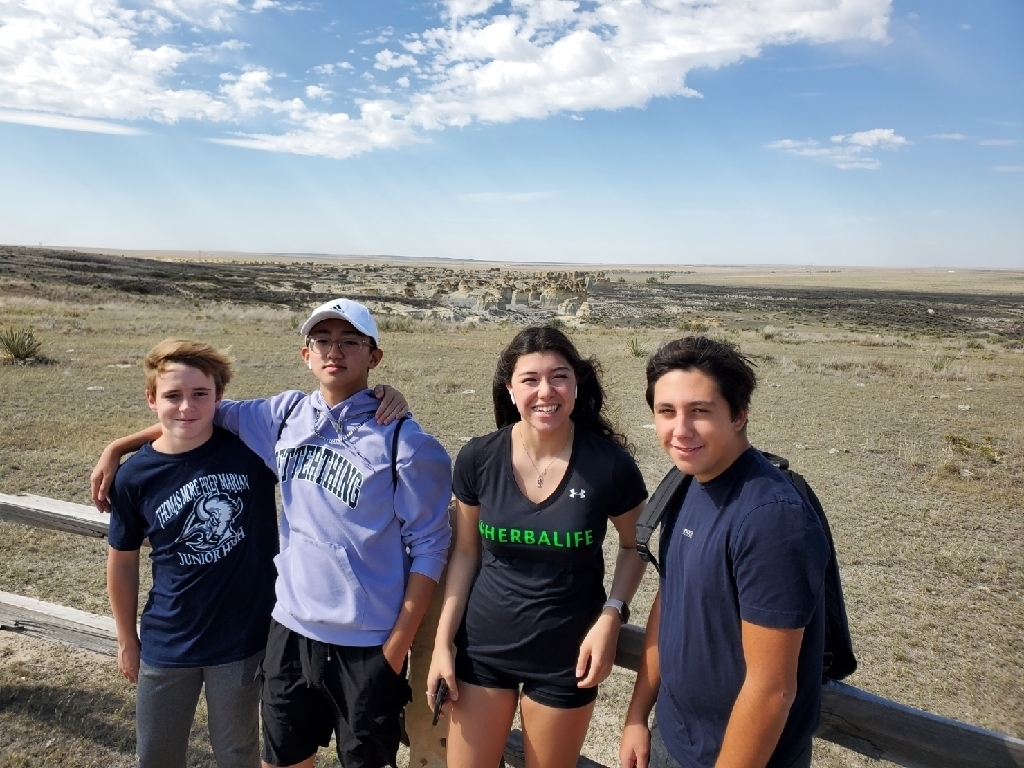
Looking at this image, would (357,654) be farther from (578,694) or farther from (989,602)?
(989,602)

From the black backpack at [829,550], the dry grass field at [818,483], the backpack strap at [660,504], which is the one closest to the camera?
the black backpack at [829,550]

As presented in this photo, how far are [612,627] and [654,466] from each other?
660 cm

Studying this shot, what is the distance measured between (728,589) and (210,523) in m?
1.73

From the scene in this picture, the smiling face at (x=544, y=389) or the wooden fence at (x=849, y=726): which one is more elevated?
the smiling face at (x=544, y=389)

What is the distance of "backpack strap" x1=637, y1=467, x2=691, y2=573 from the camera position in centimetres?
185

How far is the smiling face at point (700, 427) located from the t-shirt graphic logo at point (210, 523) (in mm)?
1542

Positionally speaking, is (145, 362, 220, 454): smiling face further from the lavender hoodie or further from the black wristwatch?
the black wristwatch

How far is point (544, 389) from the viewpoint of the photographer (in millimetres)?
2133

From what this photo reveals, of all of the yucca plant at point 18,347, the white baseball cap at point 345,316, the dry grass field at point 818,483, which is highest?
the white baseball cap at point 345,316

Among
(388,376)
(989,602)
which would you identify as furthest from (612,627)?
(388,376)

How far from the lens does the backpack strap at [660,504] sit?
72.8 inches

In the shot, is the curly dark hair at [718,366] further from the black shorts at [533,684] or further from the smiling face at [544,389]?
the black shorts at [533,684]

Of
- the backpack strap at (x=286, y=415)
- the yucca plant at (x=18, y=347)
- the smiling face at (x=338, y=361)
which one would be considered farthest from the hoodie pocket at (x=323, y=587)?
the yucca plant at (x=18, y=347)

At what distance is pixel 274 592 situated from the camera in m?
2.48
